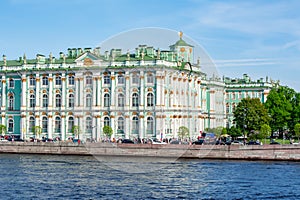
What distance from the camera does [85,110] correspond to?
6756cm

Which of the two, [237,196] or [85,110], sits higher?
[85,110]

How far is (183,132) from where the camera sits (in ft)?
200

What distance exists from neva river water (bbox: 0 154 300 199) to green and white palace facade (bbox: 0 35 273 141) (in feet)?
48.5

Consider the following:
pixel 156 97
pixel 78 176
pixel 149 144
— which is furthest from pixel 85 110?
pixel 78 176

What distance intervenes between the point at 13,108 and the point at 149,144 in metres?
23.9

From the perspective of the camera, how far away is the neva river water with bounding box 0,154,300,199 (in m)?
32.8

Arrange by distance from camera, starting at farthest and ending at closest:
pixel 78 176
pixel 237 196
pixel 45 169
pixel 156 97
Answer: pixel 156 97
pixel 45 169
pixel 78 176
pixel 237 196

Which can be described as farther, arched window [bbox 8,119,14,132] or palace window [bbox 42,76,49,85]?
arched window [bbox 8,119,14,132]

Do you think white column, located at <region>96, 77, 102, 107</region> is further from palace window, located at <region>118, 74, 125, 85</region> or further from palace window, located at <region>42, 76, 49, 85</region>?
palace window, located at <region>42, 76, 49, 85</region>

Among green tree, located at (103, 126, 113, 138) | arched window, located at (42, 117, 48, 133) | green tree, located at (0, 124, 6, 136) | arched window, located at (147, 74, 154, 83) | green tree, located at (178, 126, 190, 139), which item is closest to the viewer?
green tree, located at (178, 126, 190, 139)

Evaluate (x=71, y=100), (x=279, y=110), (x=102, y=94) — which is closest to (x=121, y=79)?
(x=102, y=94)

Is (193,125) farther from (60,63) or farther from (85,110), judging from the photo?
(60,63)

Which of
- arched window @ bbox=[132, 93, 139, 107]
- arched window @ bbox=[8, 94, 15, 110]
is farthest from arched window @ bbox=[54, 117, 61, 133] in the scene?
arched window @ bbox=[132, 93, 139, 107]

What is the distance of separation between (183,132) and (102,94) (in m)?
11.9
